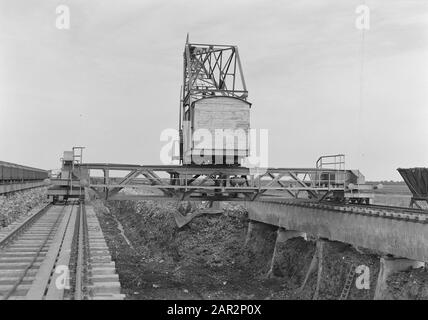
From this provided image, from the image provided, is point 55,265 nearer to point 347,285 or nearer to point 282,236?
point 347,285

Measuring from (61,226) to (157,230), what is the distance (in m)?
5.73

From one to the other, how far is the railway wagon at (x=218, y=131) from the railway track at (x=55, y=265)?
4970mm

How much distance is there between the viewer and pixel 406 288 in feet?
37.2

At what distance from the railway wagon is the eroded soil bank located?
15.2 ft

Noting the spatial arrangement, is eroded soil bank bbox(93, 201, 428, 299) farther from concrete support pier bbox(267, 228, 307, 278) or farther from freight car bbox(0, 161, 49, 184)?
freight car bbox(0, 161, 49, 184)

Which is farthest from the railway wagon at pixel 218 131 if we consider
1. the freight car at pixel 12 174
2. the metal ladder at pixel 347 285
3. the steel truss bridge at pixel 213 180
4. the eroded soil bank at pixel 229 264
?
the freight car at pixel 12 174

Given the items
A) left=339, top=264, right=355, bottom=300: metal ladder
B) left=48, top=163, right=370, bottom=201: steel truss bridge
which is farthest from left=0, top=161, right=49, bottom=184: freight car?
left=339, top=264, right=355, bottom=300: metal ladder

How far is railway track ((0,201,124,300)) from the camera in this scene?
10.4 m

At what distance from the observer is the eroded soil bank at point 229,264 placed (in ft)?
46.2

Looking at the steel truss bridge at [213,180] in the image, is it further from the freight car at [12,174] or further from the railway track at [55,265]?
the freight car at [12,174]

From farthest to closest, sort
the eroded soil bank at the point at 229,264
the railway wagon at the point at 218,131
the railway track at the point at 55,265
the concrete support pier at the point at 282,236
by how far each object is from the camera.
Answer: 1. the concrete support pier at the point at 282,236
2. the railway wagon at the point at 218,131
3. the eroded soil bank at the point at 229,264
4. the railway track at the point at 55,265

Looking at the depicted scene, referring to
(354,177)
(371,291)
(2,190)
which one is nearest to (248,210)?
(354,177)

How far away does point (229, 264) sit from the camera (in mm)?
20703

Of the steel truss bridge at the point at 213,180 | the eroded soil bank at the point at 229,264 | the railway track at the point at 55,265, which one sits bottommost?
the eroded soil bank at the point at 229,264
